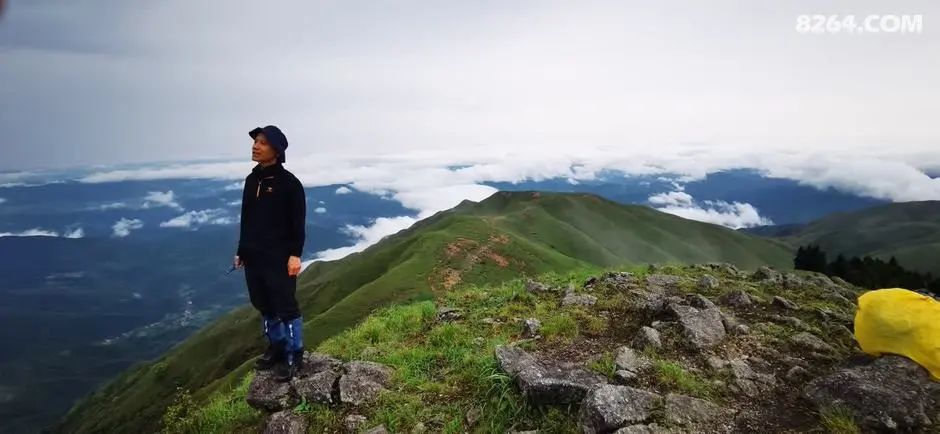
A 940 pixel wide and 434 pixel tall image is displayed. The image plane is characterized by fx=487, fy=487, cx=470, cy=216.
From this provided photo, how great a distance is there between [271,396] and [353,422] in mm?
1742

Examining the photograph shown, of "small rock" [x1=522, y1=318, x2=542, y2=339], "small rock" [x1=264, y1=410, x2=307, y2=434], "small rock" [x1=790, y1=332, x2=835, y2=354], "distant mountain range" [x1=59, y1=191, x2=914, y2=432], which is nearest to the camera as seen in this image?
"small rock" [x1=264, y1=410, x2=307, y2=434]

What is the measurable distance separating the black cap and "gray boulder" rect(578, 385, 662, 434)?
629cm

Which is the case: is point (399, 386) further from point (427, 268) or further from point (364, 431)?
point (427, 268)

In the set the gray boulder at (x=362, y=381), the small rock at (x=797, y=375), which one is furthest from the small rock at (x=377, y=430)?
the small rock at (x=797, y=375)

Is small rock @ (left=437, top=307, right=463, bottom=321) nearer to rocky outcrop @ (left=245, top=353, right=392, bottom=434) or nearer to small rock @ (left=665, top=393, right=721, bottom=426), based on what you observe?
rocky outcrop @ (left=245, top=353, right=392, bottom=434)

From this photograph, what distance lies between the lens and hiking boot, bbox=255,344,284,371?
29.3 ft

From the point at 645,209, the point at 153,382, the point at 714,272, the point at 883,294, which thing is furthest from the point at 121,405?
the point at 645,209

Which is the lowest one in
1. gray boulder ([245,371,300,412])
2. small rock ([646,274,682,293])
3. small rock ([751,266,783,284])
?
small rock ([751,266,783,284])

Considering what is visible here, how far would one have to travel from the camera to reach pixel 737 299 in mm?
12344

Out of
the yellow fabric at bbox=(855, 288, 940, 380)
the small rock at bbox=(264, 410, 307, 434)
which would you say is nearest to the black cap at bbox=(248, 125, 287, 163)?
the small rock at bbox=(264, 410, 307, 434)

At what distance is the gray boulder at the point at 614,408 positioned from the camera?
6449mm

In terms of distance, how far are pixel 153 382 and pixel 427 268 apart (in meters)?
77.7

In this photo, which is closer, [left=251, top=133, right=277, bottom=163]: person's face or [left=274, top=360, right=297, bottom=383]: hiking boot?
[left=251, top=133, right=277, bottom=163]: person's face

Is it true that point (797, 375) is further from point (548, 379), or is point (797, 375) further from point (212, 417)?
point (212, 417)
